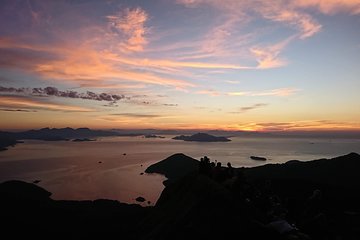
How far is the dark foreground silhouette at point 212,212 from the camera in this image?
2027 centimetres

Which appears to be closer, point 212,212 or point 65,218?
point 212,212

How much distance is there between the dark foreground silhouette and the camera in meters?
20.3

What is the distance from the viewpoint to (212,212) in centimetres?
2209

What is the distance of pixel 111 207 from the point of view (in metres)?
88.0

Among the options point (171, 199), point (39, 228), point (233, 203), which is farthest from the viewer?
point (39, 228)

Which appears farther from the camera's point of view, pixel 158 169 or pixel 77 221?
pixel 158 169

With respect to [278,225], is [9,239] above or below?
below

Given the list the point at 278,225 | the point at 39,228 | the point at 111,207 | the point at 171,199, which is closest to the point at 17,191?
the point at 111,207

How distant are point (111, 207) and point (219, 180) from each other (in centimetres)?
6723

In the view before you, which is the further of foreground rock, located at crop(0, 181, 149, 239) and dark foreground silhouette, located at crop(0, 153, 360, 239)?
foreground rock, located at crop(0, 181, 149, 239)

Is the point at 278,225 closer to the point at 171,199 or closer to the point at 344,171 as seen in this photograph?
the point at 171,199

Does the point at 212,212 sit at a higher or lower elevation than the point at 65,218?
higher

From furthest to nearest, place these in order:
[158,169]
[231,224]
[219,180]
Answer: [158,169] < [219,180] < [231,224]

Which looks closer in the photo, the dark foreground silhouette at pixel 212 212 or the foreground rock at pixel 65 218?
the dark foreground silhouette at pixel 212 212
